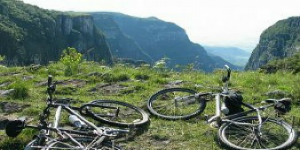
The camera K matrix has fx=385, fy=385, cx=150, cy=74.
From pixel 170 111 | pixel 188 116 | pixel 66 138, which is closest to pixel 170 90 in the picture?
pixel 170 111

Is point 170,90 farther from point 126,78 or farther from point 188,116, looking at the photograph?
point 126,78

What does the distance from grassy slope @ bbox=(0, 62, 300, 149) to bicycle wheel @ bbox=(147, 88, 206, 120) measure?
0.27 m

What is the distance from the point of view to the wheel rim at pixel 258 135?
8.27 m

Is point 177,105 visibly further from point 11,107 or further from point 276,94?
point 11,107

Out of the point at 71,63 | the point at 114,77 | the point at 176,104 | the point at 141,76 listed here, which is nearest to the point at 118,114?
the point at 176,104

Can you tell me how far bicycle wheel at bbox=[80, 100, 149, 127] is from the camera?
958cm

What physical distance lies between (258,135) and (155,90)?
6218 mm

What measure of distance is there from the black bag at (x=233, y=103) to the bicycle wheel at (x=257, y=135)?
68 centimetres

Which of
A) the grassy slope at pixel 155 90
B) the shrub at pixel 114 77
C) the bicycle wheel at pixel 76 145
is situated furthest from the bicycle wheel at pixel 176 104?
the bicycle wheel at pixel 76 145

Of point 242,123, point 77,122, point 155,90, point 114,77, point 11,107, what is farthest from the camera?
point 114,77

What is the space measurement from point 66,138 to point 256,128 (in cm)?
405

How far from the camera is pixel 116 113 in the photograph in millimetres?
9977

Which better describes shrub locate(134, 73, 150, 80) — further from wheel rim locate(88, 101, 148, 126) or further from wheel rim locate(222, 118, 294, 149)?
wheel rim locate(222, 118, 294, 149)

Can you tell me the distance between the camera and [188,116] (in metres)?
10.4
